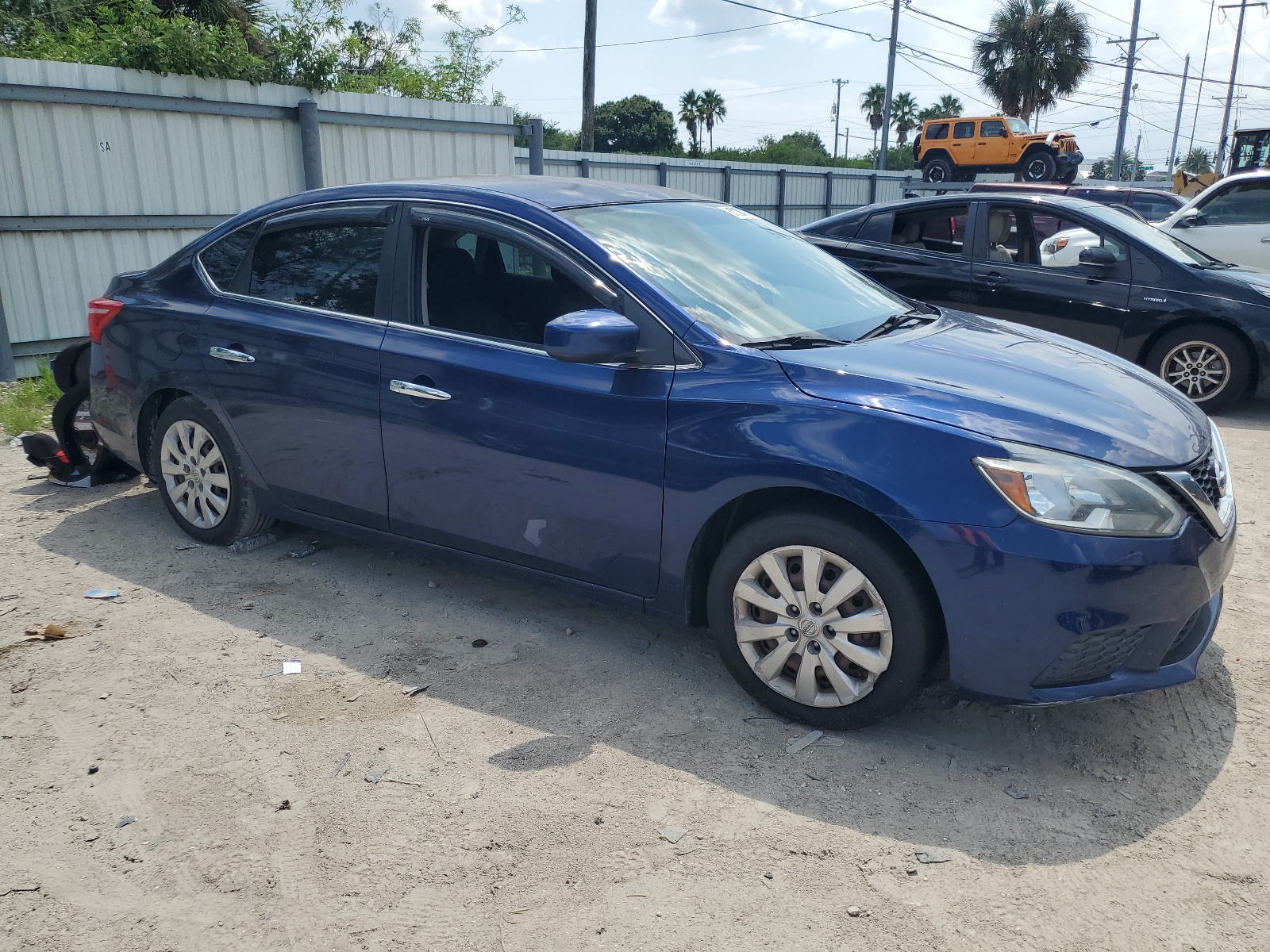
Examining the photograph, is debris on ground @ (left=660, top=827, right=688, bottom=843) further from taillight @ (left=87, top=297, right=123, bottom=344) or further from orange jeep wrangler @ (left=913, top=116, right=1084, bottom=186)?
orange jeep wrangler @ (left=913, top=116, right=1084, bottom=186)

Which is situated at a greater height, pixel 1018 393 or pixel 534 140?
pixel 534 140

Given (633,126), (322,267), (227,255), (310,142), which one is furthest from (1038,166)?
(633,126)

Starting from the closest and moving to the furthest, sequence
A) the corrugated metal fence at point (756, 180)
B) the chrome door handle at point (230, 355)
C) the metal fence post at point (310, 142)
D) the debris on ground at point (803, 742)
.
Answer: the debris on ground at point (803, 742), the chrome door handle at point (230, 355), the metal fence post at point (310, 142), the corrugated metal fence at point (756, 180)

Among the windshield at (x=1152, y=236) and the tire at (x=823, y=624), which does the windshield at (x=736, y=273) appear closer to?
the tire at (x=823, y=624)

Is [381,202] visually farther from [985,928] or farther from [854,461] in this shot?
[985,928]

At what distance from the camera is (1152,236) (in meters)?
8.04

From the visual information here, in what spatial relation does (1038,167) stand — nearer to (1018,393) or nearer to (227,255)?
(227,255)

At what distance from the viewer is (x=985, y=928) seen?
8.11 ft

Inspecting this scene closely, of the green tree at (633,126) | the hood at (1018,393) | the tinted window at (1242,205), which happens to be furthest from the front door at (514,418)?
the green tree at (633,126)

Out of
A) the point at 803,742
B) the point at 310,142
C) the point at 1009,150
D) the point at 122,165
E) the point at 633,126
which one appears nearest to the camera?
the point at 803,742

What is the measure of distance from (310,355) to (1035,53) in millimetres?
55442

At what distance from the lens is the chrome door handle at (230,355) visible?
14.6 feet

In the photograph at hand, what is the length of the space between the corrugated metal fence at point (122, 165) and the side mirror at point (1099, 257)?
22.8 ft

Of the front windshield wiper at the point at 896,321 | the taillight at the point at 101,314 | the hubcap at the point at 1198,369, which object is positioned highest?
the front windshield wiper at the point at 896,321
